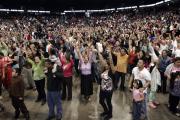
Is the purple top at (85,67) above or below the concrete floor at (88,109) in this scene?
above

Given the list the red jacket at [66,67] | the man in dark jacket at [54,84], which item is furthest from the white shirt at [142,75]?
the red jacket at [66,67]

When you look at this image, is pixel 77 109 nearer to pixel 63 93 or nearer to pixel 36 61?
pixel 63 93

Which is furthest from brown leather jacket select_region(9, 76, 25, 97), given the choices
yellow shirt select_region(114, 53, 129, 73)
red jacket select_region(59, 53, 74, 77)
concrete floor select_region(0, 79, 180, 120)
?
yellow shirt select_region(114, 53, 129, 73)

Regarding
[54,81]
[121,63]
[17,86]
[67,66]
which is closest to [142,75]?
[54,81]

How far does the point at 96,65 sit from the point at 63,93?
1669 mm

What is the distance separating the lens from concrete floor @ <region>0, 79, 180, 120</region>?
11.6 meters

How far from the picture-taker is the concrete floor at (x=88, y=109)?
1155 cm

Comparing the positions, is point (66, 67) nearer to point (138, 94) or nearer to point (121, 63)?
point (121, 63)

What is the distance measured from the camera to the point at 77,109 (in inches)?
486

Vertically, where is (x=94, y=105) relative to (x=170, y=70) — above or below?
below

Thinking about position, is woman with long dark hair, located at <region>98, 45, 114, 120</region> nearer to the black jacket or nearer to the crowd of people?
the crowd of people

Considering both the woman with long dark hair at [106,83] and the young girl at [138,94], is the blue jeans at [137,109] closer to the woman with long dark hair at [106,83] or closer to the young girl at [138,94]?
the young girl at [138,94]

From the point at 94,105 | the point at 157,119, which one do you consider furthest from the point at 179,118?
the point at 94,105

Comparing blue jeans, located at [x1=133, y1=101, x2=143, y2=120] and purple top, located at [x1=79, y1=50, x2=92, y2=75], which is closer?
blue jeans, located at [x1=133, y1=101, x2=143, y2=120]
